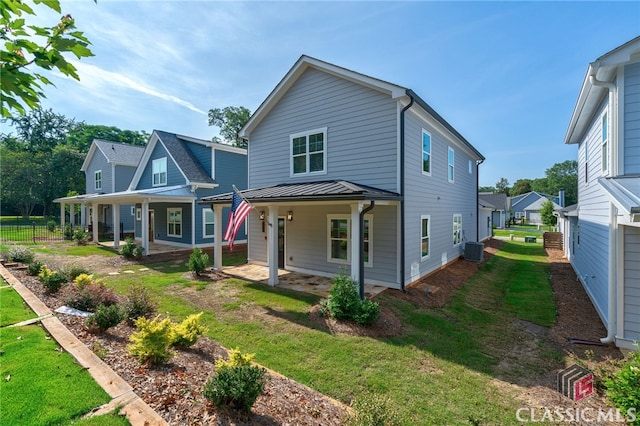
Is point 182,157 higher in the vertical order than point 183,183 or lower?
higher

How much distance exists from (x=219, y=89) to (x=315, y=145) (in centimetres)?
738

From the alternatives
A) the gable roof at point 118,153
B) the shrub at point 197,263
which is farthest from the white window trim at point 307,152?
the gable roof at point 118,153

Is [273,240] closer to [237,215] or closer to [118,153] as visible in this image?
[237,215]

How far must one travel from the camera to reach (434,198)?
36.9 ft

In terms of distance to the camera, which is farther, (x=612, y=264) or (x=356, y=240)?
(x=356, y=240)

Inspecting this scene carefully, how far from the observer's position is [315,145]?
34.3 feet

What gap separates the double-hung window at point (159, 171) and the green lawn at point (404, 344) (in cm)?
1061

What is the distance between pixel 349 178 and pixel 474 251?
8659 mm

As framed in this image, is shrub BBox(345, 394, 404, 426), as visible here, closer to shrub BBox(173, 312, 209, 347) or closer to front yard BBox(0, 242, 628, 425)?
front yard BBox(0, 242, 628, 425)

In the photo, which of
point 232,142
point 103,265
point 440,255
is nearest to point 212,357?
point 440,255

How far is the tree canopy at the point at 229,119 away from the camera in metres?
39.8

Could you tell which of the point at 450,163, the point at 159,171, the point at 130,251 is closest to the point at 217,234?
the point at 130,251

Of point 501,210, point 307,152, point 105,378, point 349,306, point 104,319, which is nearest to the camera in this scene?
point 105,378

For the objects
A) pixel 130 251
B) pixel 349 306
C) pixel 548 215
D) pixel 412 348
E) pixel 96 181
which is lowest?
Result: pixel 412 348
